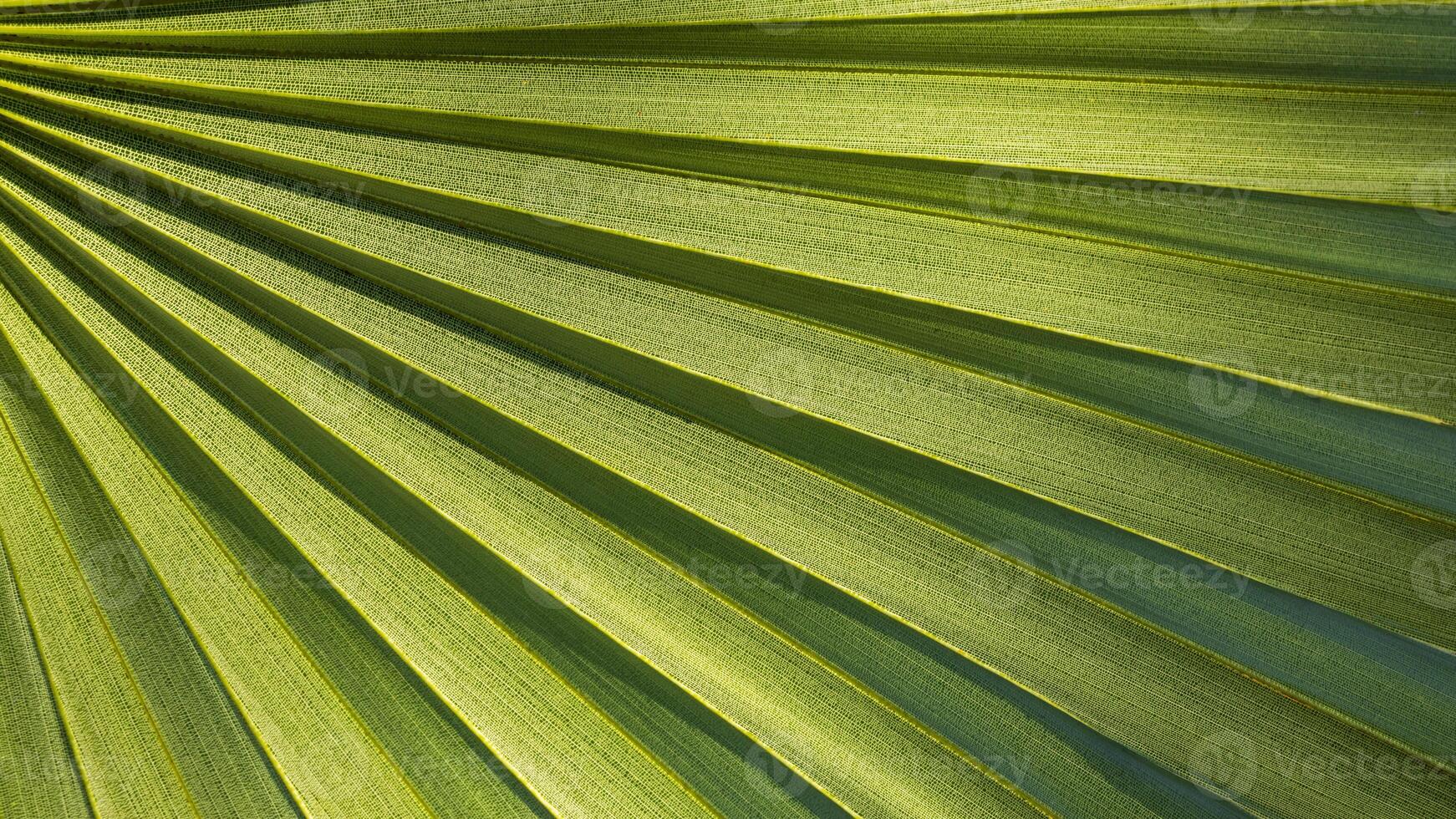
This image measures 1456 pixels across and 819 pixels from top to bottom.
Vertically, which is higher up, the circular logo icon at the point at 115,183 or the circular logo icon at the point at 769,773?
the circular logo icon at the point at 115,183

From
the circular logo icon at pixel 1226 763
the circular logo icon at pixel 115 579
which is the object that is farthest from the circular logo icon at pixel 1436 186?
the circular logo icon at pixel 115 579

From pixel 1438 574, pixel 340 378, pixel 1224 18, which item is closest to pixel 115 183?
pixel 340 378

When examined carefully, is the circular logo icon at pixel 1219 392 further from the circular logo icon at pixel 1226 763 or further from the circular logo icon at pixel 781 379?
the circular logo icon at pixel 781 379

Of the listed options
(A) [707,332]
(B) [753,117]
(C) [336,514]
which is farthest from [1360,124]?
(C) [336,514]

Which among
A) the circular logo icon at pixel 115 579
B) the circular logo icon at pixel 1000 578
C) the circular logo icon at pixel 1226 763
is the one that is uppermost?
the circular logo icon at pixel 1000 578

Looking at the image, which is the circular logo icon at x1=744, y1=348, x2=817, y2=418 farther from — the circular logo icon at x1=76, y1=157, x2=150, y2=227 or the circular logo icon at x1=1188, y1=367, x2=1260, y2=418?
the circular logo icon at x1=76, y1=157, x2=150, y2=227

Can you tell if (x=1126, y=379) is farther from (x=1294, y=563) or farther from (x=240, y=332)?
→ (x=240, y=332)

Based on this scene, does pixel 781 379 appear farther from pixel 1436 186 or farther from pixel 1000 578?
pixel 1436 186
